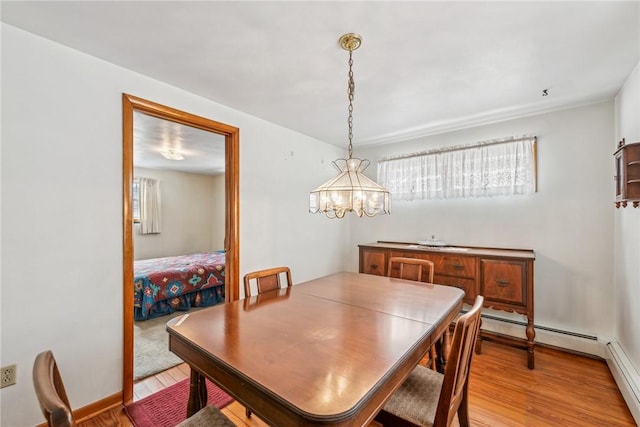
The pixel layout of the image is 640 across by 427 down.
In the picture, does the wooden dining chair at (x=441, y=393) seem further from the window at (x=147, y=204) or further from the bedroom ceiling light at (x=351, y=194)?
the window at (x=147, y=204)

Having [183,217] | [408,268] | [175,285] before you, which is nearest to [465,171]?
[408,268]

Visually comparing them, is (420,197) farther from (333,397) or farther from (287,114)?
(333,397)

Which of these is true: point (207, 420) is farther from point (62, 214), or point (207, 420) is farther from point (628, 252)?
point (628, 252)

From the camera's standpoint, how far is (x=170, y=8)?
145 centimetres

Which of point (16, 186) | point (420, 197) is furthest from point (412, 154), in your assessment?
point (16, 186)

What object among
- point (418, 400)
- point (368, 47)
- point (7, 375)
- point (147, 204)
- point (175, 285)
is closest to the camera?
→ point (418, 400)

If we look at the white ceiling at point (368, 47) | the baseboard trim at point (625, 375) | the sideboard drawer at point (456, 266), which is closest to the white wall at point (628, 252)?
the baseboard trim at point (625, 375)

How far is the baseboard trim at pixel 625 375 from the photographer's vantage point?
1791 millimetres

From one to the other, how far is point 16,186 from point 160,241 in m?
4.42

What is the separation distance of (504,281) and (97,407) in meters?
3.36

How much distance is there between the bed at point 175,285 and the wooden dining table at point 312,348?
7.68 ft

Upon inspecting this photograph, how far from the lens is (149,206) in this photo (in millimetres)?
5527

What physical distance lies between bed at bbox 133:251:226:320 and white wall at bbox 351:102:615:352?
357cm

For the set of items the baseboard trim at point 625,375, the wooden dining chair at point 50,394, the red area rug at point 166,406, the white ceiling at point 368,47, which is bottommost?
the red area rug at point 166,406
